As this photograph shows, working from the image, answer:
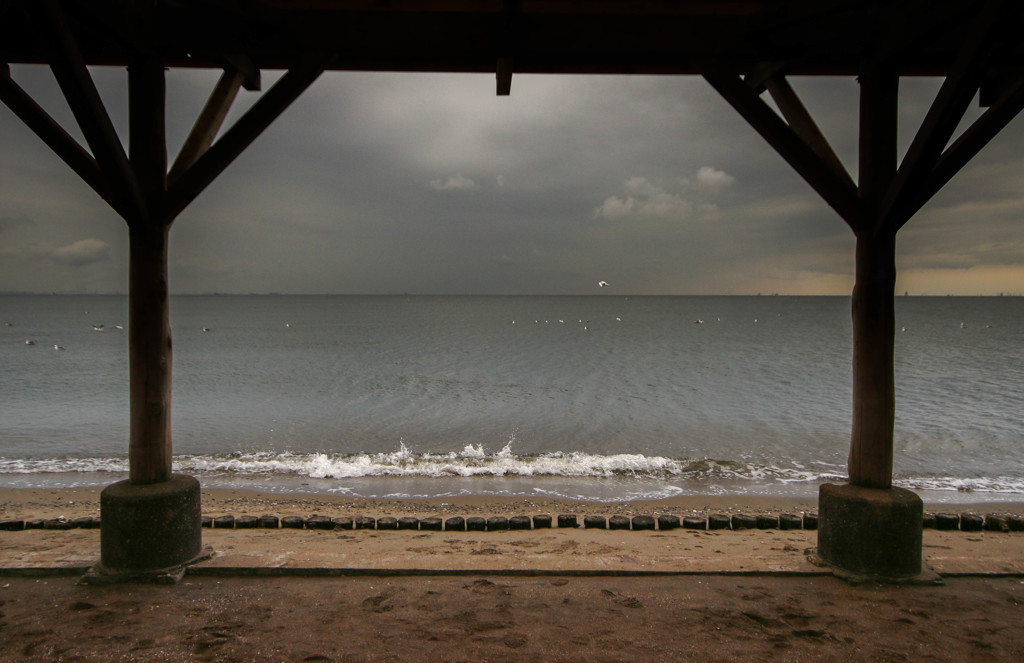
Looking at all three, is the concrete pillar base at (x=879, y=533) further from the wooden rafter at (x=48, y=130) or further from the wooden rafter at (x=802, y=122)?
the wooden rafter at (x=48, y=130)

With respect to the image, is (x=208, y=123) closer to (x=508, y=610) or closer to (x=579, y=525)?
(x=508, y=610)

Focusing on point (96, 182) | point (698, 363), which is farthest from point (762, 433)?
point (698, 363)

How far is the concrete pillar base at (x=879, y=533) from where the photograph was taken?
368 cm

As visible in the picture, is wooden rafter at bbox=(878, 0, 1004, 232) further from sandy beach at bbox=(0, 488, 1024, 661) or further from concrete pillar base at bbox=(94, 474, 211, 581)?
concrete pillar base at bbox=(94, 474, 211, 581)

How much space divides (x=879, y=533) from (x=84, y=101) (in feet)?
17.2

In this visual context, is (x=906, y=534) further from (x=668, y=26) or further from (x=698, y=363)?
(x=698, y=363)

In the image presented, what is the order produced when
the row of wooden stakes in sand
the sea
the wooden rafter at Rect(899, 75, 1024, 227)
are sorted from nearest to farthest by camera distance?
the wooden rafter at Rect(899, 75, 1024, 227) < the row of wooden stakes in sand < the sea

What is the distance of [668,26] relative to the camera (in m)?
3.77

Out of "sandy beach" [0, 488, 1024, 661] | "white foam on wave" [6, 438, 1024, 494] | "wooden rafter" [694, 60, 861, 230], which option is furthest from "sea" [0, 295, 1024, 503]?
"wooden rafter" [694, 60, 861, 230]

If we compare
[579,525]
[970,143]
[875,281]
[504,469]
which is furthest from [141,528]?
[504,469]

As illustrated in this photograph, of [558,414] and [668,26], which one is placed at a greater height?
[668,26]

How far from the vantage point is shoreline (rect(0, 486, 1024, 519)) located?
26.0 ft

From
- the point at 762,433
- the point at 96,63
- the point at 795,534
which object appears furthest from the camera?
the point at 762,433

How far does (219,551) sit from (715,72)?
4.61 meters
